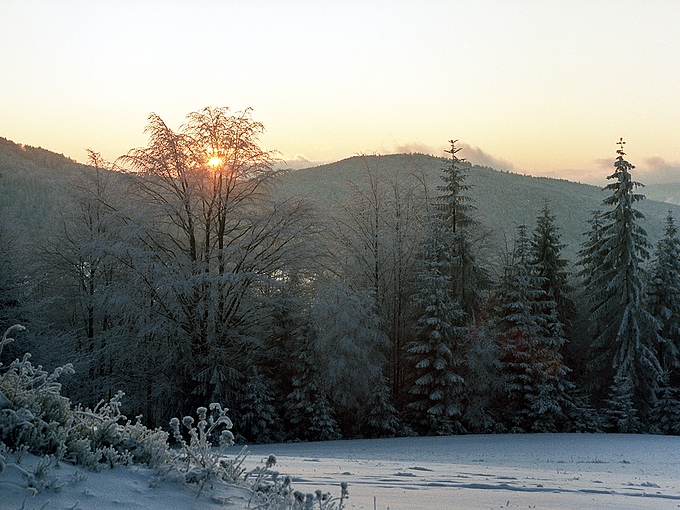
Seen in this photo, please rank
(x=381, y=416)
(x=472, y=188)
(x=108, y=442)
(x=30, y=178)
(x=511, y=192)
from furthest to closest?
(x=511, y=192) → (x=30, y=178) → (x=472, y=188) → (x=381, y=416) → (x=108, y=442)

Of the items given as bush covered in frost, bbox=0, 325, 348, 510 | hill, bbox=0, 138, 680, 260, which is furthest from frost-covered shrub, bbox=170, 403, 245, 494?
hill, bbox=0, 138, 680, 260

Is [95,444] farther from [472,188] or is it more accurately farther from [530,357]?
[472,188]

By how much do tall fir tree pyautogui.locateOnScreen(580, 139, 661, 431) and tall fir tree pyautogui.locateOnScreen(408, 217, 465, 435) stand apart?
6.99 m

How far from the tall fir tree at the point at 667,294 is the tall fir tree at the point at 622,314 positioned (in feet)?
2.98

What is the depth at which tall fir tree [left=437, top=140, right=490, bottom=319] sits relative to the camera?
105 feet

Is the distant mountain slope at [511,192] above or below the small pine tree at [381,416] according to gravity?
above

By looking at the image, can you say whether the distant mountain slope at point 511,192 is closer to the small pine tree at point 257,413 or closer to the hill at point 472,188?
the hill at point 472,188

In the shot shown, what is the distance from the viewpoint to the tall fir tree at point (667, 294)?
31.7 meters

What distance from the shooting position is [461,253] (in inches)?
1258

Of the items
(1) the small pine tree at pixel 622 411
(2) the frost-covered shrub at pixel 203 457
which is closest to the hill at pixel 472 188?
(1) the small pine tree at pixel 622 411

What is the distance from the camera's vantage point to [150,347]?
26016mm

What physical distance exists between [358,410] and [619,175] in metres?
17.0

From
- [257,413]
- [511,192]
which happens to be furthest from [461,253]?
[511,192]

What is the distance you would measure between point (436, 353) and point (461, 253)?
5557 millimetres
